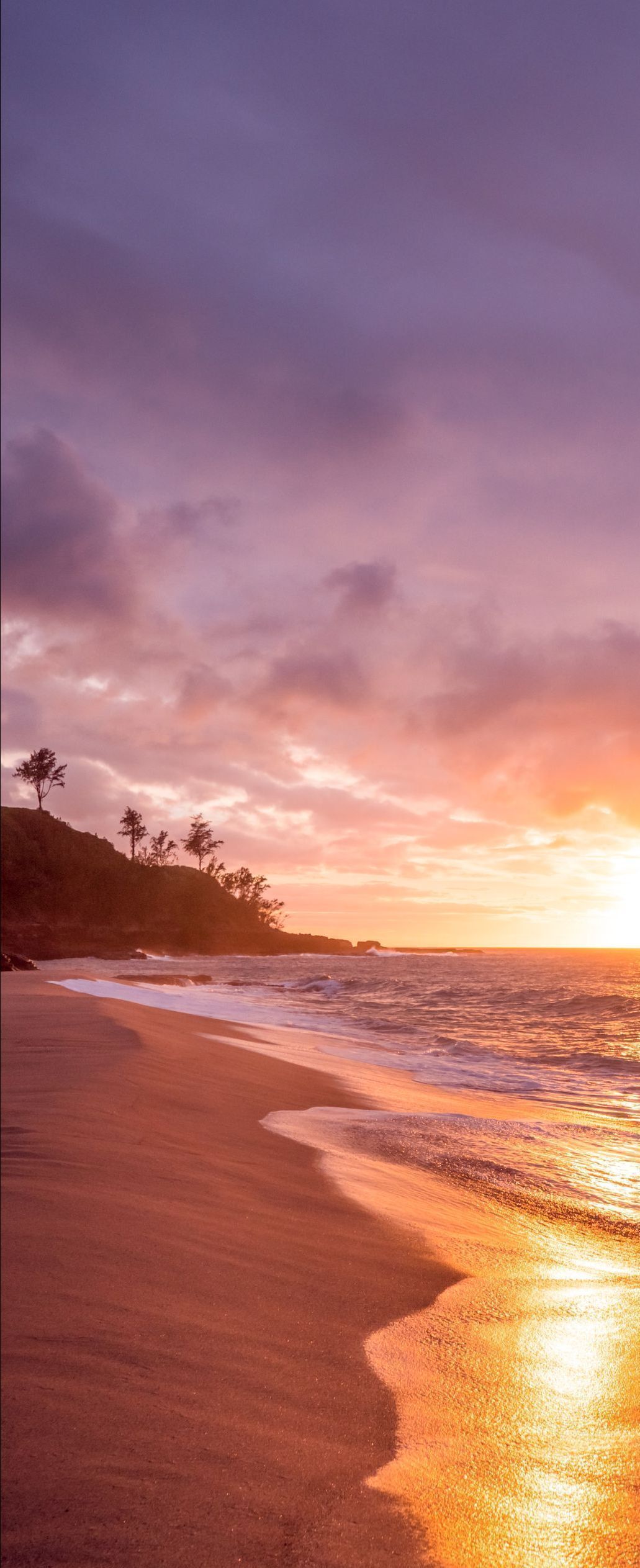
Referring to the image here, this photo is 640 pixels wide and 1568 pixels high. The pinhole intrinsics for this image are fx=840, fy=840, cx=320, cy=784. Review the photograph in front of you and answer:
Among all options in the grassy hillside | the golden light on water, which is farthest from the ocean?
the grassy hillside

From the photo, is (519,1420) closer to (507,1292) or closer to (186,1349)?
(186,1349)

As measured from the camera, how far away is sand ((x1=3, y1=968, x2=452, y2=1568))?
7.34 feet

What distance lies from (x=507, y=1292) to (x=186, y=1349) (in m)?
2.40

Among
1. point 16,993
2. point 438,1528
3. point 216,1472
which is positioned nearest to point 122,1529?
point 216,1472

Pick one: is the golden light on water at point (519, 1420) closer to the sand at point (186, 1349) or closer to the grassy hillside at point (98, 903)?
the sand at point (186, 1349)

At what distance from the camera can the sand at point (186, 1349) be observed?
224cm

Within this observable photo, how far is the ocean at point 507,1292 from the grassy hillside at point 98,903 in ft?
201

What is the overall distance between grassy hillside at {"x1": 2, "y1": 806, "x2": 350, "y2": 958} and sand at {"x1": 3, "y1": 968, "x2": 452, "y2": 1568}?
67.1 m

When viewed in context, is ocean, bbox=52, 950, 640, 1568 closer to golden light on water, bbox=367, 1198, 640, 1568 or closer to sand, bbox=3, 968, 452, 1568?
golden light on water, bbox=367, 1198, 640, 1568

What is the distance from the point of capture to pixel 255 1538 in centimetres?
222

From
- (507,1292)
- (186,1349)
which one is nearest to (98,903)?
(507,1292)

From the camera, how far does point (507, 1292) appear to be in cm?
473

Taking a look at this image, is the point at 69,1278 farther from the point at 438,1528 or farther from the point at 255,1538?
the point at 438,1528

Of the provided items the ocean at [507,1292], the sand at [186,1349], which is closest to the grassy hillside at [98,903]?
the ocean at [507,1292]
